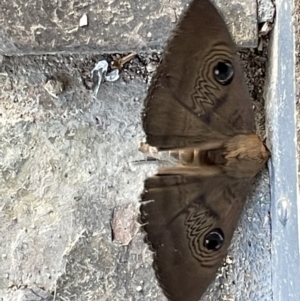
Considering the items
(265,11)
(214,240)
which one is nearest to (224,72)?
(265,11)

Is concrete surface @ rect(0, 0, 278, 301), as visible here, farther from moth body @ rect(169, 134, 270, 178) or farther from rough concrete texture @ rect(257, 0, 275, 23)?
rough concrete texture @ rect(257, 0, 275, 23)

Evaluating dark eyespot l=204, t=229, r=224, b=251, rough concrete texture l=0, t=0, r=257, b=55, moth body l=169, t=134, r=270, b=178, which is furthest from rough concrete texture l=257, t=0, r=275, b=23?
dark eyespot l=204, t=229, r=224, b=251

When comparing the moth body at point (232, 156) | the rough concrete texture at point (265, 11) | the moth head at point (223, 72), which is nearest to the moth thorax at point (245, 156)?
the moth body at point (232, 156)

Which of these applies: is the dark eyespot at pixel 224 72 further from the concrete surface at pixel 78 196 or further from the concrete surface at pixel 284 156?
the concrete surface at pixel 78 196

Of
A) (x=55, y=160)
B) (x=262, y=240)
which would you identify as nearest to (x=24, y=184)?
(x=55, y=160)

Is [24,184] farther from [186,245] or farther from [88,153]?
[186,245]

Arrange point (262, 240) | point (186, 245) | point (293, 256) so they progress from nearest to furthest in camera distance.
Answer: point (293, 256)
point (186, 245)
point (262, 240)

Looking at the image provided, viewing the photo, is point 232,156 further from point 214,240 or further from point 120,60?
point 120,60
